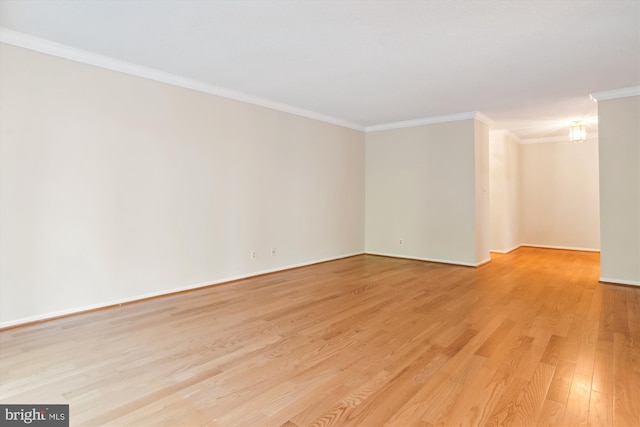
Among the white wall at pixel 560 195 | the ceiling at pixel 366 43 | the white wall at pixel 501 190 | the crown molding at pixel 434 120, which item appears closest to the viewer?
the ceiling at pixel 366 43

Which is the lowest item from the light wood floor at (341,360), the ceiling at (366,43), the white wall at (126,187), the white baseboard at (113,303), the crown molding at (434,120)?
the light wood floor at (341,360)

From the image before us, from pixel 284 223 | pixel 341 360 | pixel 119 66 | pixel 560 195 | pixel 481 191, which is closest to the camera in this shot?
pixel 341 360

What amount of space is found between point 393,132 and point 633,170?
11.2 ft

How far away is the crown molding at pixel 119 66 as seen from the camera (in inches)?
112

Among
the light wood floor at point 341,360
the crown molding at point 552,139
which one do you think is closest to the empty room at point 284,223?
the light wood floor at point 341,360

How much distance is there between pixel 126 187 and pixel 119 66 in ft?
3.91

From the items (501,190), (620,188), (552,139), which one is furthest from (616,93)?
(552,139)

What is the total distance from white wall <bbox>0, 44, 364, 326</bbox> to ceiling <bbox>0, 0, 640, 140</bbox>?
38 cm

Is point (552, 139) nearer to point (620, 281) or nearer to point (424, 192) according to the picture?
point (424, 192)

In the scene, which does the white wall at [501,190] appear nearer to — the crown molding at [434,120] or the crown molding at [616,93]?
the crown molding at [434,120]

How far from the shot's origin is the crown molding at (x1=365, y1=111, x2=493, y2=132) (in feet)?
17.8

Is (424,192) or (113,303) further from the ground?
(424,192)

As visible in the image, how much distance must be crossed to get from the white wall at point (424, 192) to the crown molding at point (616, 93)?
1.51 meters

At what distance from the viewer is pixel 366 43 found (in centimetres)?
300
